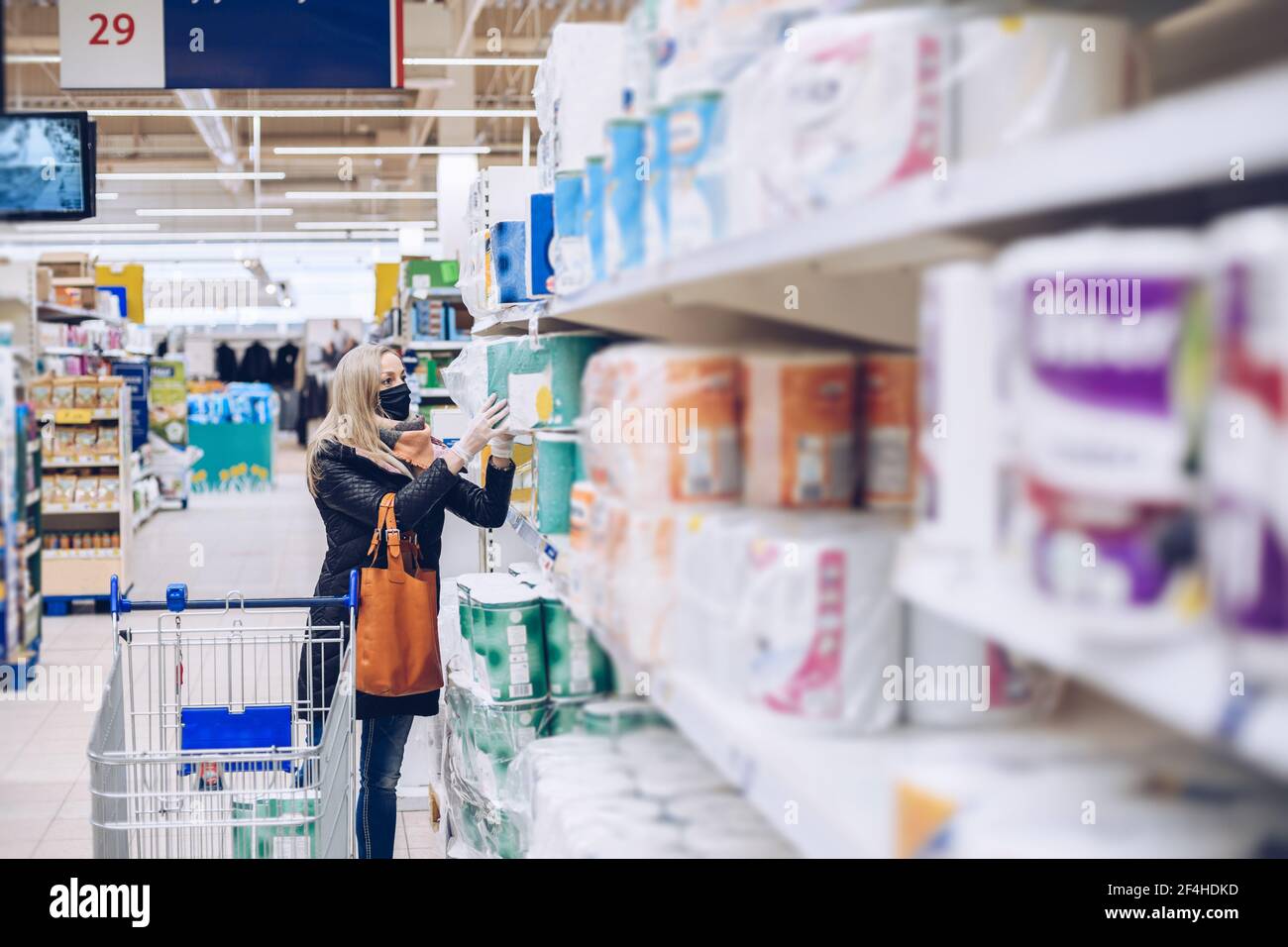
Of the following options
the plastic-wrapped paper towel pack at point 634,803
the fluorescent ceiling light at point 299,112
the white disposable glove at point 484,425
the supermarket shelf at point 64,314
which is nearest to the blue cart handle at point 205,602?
the white disposable glove at point 484,425

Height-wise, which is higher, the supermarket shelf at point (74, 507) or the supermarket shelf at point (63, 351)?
the supermarket shelf at point (63, 351)

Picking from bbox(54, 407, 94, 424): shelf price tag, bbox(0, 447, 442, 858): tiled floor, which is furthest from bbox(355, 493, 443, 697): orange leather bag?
bbox(54, 407, 94, 424): shelf price tag

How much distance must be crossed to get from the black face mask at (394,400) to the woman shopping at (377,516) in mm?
130

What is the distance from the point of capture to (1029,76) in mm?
1083

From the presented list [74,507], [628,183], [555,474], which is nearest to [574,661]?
[555,474]

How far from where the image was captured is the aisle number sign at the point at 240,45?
199 inches

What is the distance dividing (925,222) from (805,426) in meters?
0.61

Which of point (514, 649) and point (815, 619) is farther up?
point (815, 619)

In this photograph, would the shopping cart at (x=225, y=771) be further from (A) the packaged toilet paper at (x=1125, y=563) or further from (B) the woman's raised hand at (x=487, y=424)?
(A) the packaged toilet paper at (x=1125, y=563)

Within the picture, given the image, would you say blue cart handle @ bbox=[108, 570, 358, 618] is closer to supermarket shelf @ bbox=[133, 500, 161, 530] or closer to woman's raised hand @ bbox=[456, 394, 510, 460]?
woman's raised hand @ bbox=[456, 394, 510, 460]

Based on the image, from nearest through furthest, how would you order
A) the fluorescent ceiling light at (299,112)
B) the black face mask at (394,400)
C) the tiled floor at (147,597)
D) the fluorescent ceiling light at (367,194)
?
the black face mask at (394,400) → the tiled floor at (147,597) → the fluorescent ceiling light at (299,112) → the fluorescent ceiling light at (367,194)

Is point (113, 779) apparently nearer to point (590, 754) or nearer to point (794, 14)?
point (590, 754)

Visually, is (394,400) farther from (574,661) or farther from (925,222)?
(925,222)

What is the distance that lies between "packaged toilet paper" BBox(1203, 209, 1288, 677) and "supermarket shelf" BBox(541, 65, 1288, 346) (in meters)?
0.05
